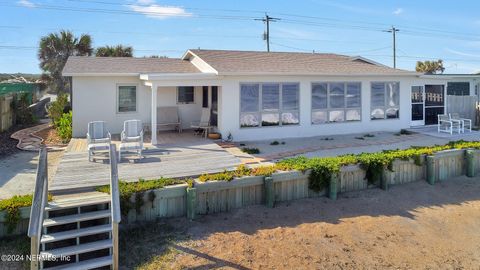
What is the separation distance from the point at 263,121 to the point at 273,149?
6.98ft

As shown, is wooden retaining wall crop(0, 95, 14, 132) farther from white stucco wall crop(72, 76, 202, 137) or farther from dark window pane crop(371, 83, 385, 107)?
dark window pane crop(371, 83, 385, 107)

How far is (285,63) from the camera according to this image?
1562cm

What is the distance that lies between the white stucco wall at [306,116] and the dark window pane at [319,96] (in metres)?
0.24

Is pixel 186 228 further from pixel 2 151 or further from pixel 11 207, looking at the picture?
pixel 2 151

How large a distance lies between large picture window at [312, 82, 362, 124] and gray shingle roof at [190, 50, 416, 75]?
67 cm

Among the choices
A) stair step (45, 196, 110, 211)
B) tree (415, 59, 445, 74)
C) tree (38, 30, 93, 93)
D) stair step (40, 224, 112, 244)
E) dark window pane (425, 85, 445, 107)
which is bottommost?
stair step (40, 224, 112, 244)

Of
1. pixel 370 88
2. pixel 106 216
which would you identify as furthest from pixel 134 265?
pixel 370 88

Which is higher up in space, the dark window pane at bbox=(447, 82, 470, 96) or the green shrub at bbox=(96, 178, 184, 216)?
the dark window pane at bbox=(447, 82, 470, 96)

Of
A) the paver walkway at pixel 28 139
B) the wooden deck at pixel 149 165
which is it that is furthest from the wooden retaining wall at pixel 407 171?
the paver walkway at pixel 28 139

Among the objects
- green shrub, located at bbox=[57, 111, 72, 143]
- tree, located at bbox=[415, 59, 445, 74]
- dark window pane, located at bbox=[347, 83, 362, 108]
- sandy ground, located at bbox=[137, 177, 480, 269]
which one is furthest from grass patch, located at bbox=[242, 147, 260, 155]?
tree, located at bbox=[415, 59, 445, 74]

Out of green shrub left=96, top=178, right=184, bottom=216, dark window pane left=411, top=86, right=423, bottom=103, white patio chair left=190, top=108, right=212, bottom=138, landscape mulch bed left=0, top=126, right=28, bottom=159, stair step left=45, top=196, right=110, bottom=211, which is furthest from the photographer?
dark window pane left=411, top=86, right=423, bottom=103

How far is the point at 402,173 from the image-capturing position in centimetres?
969

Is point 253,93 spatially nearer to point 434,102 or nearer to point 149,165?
point 149,165

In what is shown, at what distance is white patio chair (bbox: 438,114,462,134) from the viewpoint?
15602 millimetres
